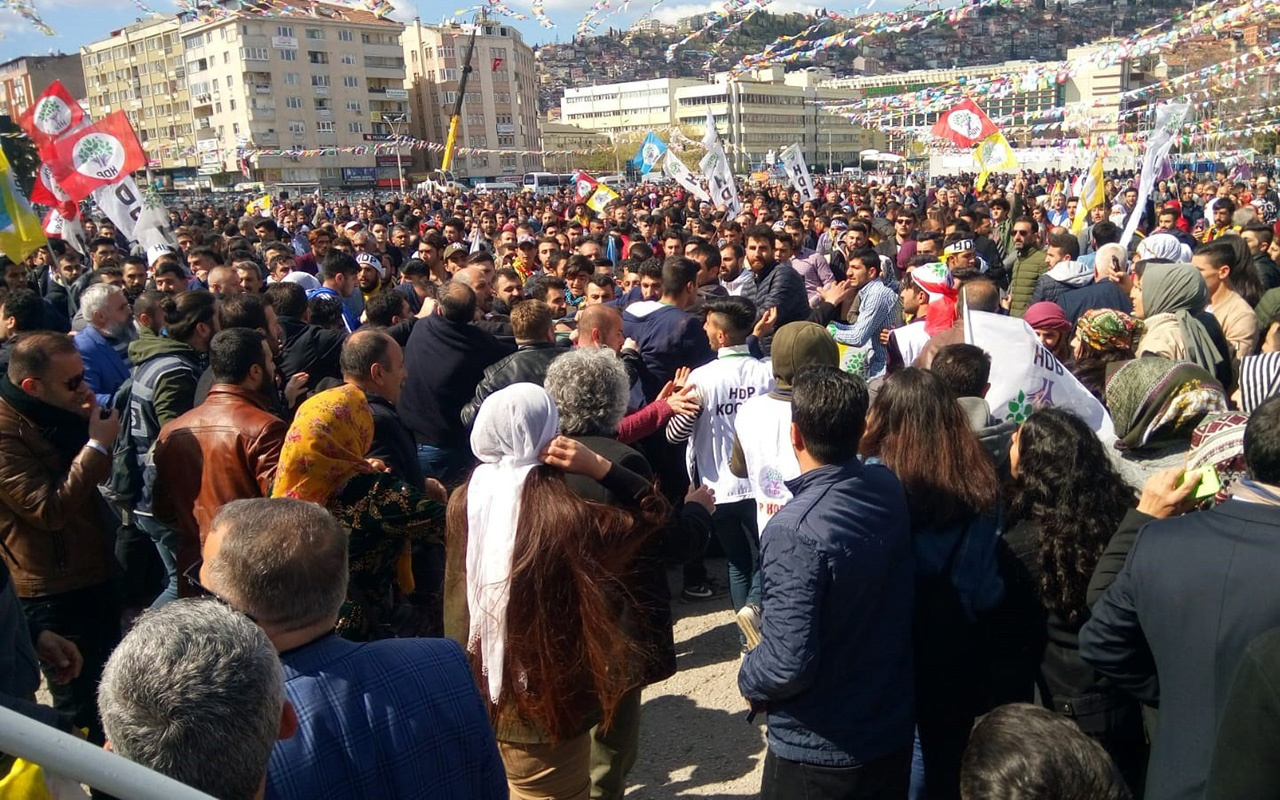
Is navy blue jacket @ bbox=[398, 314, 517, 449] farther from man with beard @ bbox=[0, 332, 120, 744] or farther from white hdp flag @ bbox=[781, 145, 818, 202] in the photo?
white hdp flag @ bbox=[781, 145, 818, 202]

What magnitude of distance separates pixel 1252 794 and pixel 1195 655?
48 cm

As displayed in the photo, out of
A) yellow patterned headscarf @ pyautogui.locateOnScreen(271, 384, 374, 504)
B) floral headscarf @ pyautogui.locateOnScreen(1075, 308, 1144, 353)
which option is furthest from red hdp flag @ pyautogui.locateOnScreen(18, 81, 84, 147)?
floral headscarf @ pyautogui.locateOnScreen(1075, 308, 1144, 353)

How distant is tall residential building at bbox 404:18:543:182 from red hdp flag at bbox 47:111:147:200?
8086 centimetres

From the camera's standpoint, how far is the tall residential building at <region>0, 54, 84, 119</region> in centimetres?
8513

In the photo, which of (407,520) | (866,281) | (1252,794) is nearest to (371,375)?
(407,520)

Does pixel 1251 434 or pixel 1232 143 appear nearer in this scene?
pixel 1251 434

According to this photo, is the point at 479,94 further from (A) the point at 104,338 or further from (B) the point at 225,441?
(B) the point at 225,441

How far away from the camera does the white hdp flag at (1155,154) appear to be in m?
9.19

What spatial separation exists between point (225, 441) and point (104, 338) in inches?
102

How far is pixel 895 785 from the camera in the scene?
2541mm

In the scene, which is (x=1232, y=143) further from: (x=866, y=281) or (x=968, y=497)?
(x=968, y=497)

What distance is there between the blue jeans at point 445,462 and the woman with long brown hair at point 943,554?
9.72 ft

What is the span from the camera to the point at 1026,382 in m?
3.55

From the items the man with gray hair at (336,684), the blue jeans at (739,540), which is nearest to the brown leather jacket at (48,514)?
the man with gray hair at (336,684)
